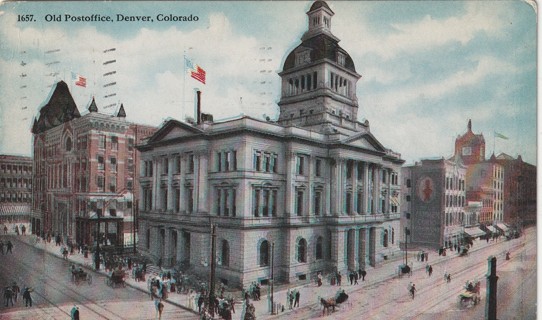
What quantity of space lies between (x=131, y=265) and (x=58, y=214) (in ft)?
6.99

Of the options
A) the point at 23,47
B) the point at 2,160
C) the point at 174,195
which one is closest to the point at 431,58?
the point at 174,195

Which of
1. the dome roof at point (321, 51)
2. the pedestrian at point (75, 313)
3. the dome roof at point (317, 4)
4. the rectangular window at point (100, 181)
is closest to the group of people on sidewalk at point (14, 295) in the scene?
the pedestrian at point (75, 313)

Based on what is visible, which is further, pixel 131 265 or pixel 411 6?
pixel 131 265

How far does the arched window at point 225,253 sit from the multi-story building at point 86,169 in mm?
2308

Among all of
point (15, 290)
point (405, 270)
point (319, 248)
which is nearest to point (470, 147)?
point (405, 270)

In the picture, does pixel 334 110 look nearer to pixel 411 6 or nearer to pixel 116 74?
pixel 411 6

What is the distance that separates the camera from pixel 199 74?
317 inches

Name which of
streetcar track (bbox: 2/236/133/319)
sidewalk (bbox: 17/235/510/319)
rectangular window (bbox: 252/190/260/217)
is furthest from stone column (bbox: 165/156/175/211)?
streetcar track (bbox: 2/236/133/319)

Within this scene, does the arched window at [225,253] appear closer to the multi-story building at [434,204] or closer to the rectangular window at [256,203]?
the rectangular window at [256,203]

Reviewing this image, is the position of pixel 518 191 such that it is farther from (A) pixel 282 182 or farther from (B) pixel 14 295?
(B) pixel 14 295

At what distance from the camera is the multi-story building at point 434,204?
8852 millimetres

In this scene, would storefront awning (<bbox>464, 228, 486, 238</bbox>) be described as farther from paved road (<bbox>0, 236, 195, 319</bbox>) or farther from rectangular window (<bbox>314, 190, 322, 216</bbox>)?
paved road (<bbox>0, 236, 195, 319</bbox>)

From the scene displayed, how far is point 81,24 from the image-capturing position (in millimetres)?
7938

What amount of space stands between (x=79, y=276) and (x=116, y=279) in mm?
870
